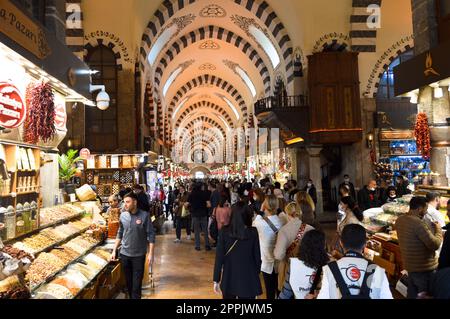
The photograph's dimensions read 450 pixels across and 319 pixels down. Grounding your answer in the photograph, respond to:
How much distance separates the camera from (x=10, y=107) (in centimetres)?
409

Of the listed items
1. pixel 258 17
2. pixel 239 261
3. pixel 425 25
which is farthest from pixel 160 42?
pixel 239 261

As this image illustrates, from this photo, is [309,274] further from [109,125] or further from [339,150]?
[339,150]

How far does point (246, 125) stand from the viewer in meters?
26.1

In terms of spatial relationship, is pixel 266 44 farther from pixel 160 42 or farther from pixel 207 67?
pixel 207 67

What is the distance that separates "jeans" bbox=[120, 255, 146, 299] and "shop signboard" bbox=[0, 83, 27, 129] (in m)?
1.86

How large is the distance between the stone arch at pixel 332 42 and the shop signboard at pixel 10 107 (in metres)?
10.7

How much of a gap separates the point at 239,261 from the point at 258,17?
44.1 ft

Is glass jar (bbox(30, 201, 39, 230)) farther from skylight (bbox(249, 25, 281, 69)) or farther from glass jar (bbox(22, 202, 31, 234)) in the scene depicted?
skylight (bbox(249, 25, 281, 69))

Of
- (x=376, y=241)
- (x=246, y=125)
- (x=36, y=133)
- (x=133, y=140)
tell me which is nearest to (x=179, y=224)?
(x=133, y=140)

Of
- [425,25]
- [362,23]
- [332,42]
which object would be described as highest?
[362,23]

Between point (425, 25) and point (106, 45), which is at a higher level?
point (106, 45)

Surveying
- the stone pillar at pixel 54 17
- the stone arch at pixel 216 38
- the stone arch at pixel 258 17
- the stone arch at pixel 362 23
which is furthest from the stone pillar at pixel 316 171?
the stone pillar at pixel 54 17

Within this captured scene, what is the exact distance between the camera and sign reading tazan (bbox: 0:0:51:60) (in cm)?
380

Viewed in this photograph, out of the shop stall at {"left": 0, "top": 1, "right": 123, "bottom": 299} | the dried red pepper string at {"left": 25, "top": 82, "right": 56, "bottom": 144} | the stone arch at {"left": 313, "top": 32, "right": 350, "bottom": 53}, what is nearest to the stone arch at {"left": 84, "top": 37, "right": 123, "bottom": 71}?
the stone arch at {"left": 313, "top": 32, "right": 350, "bottom": 53}
